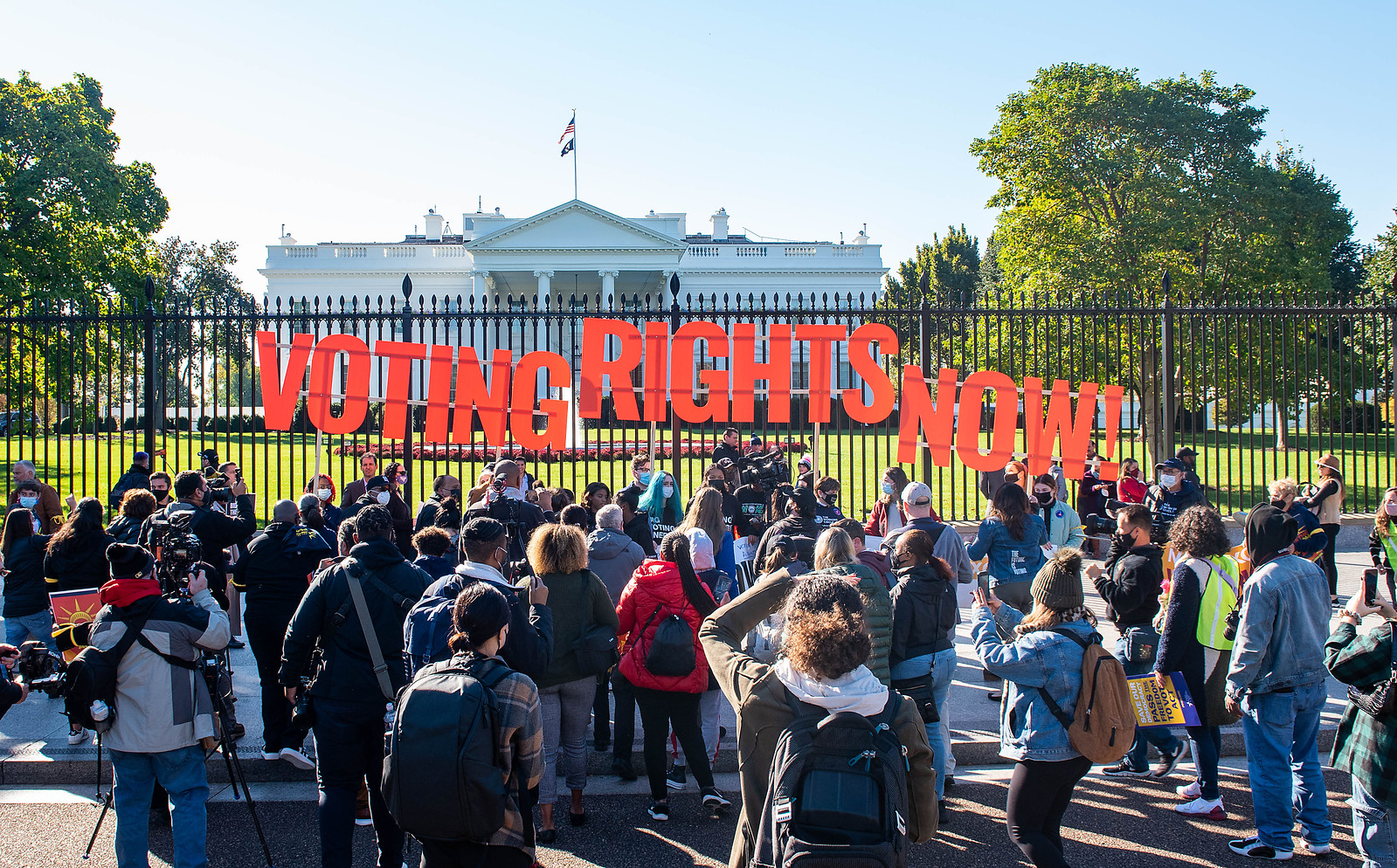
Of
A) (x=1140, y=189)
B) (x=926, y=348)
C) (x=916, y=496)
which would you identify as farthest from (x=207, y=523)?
A: (x=1140, y=189)

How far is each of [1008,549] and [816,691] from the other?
13.4 feet

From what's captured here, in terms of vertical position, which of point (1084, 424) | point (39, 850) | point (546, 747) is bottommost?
point (39, 850)

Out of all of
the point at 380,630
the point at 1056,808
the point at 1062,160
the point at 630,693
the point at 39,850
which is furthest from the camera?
the point at 1062,160

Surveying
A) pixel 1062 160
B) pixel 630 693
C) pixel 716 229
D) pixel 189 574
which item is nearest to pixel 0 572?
pixel 189 574

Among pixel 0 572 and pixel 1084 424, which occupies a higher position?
pixel 1084 424

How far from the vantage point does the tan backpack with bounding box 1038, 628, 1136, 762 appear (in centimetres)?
354

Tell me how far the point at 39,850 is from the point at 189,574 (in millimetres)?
1588

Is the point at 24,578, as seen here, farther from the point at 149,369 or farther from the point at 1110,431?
the point at 1110,431

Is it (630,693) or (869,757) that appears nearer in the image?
(869,757)

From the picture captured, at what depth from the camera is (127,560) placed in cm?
379

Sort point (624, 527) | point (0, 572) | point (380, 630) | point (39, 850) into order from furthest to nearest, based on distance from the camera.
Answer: point (624, 527) < point (0, 572) < point (39, 850) < point (380, 630)

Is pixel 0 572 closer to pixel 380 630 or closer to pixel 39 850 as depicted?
pixel 39 850

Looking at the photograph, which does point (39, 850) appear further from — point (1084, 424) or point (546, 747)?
point (1084, 424)

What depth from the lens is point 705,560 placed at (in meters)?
5.53
